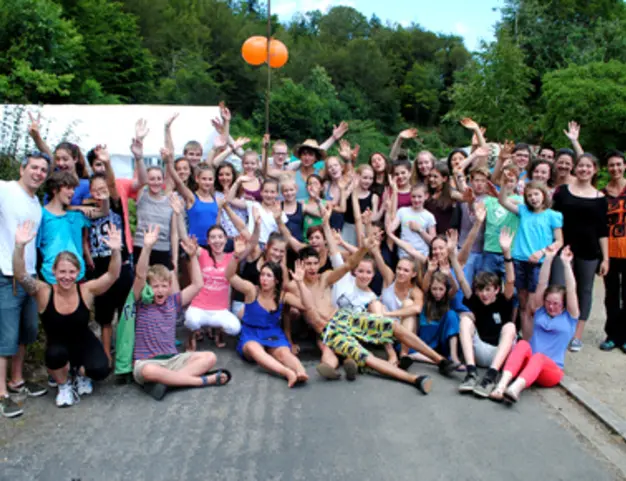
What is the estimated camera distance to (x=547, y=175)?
253 inches

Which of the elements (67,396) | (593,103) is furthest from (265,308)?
(593,103)

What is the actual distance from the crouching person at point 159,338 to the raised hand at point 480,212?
9.59 ft

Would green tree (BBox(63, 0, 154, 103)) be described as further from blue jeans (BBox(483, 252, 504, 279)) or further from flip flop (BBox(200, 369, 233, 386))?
flip flop (BBox(200, 369, 233, 386))

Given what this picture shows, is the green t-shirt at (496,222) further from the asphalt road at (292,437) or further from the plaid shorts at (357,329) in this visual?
the asphalt road at (292,437)

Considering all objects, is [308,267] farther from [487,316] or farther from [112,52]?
[112,52]

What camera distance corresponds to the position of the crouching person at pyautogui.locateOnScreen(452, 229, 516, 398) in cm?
550

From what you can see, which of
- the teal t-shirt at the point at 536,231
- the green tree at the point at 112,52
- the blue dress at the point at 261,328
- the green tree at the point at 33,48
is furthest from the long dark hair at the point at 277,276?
the green tree at the point at 112,52

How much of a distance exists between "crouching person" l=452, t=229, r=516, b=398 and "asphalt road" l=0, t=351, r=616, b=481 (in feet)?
1.67

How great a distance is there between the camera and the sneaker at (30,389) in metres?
4.82

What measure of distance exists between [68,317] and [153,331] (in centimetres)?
74

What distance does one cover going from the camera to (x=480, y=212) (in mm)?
6043

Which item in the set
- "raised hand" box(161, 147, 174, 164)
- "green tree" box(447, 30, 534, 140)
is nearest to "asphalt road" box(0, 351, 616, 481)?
"raised hand" box(161, 147, 174, 164)

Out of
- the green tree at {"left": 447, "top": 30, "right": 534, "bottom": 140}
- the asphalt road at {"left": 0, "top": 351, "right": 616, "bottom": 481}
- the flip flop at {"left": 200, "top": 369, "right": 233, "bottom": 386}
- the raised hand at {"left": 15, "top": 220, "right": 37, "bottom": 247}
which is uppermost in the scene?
the green tree at {"left": 447, "top": 30, "right": 534, "bottom": 140}

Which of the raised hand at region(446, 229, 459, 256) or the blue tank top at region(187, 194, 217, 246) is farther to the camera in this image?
the blue tank top at region(187, 194, 217, 246)
